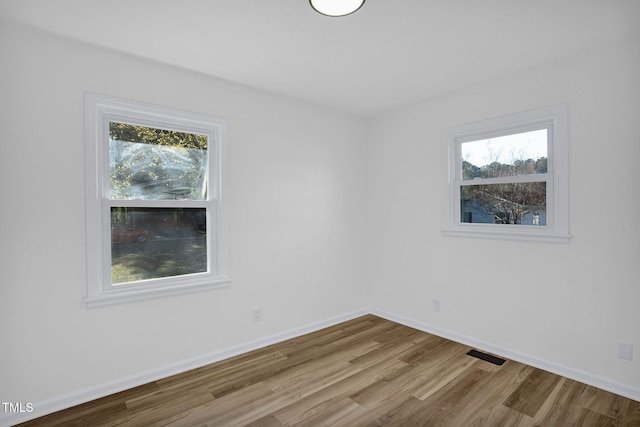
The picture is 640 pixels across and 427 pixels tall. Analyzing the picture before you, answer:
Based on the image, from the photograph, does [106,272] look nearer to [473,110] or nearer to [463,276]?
[463,276]

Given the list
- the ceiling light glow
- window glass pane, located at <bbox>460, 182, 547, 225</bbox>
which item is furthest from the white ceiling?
window glass pane, located at <bbox>460, 182, 547, 225</bbox>

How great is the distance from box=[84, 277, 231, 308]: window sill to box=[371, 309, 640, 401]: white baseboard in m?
2.21

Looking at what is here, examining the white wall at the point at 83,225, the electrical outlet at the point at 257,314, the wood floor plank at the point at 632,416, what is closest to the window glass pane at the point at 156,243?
the white wall at the point at 83,225

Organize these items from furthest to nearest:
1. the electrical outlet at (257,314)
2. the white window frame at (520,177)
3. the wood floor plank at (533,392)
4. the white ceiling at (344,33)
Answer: the electrical outlet at (257,314)
the white window frame at (520,177)
the wood floor plank at (533,392)
the white ceiling at (344,33)

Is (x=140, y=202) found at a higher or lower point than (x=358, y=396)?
higher

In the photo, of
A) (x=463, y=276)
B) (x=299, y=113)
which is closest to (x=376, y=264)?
(x=463, y=276)

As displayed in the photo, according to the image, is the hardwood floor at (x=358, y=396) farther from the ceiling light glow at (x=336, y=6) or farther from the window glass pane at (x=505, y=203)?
the ceiling light glow at (x=336, y=6)

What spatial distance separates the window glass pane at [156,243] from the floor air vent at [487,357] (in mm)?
2607

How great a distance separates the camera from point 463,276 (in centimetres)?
346

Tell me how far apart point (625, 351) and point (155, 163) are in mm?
3862

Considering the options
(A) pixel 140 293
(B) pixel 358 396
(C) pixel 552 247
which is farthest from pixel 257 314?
(C) pixel 552 247

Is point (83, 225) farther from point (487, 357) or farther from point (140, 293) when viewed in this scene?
point (487, 357)

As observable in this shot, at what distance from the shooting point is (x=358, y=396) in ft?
8.24

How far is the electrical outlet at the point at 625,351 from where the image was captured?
2482mm
